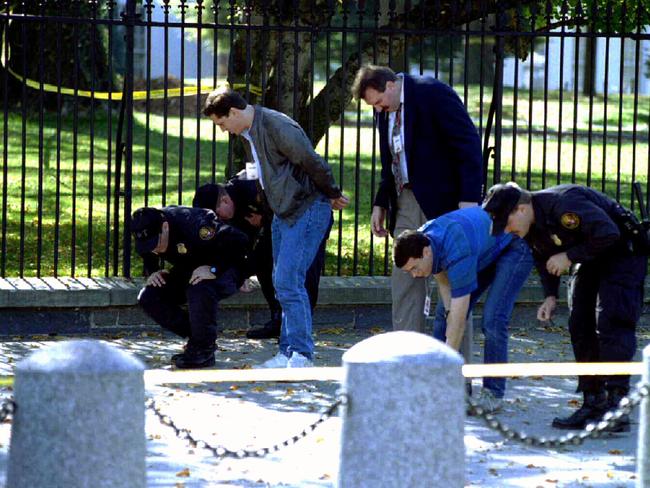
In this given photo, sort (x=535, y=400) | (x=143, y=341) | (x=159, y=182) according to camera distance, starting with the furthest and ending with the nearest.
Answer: (x=159, y=182)
(x=143, y=341)
(x=535, y=400)

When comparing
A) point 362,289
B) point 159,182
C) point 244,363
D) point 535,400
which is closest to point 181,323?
point 244,363

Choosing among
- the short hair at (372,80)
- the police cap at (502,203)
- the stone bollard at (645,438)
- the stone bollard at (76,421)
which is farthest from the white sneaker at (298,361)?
the stone bollard at (76,421)

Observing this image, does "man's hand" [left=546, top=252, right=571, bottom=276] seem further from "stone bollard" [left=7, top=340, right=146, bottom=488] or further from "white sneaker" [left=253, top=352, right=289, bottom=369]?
"stone bollard" [left=7, top=340, right=146, bottom=488]

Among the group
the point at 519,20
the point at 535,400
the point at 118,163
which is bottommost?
the point at 535,400

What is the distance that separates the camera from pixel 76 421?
15.4ft

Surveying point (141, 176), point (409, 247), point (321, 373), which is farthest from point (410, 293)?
point (141, 176)

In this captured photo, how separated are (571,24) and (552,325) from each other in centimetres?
239

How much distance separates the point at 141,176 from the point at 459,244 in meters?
10.1

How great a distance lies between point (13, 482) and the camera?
477cm

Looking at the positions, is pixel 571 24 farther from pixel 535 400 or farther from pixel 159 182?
pixel 159 182

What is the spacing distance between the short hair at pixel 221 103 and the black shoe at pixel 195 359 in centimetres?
142

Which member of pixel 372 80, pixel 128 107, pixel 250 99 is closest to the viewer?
pixel 372 80

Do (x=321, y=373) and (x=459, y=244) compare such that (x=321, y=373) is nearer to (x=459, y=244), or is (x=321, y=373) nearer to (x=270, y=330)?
(x=459, y=244)

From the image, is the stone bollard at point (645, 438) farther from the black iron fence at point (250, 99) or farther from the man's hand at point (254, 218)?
the man's hand at point (254, 218)
